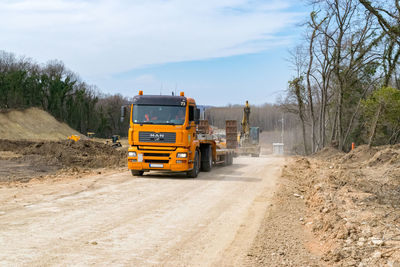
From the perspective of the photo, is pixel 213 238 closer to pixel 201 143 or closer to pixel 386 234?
pixel 386 234

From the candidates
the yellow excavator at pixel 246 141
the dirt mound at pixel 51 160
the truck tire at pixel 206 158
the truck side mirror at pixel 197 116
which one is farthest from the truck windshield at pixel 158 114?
the yellow excavator at pixel 246 141

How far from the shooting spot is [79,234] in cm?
775

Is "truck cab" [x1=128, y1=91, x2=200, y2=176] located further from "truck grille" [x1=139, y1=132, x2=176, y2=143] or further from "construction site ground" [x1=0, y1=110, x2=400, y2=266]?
"construction site ground" [x1=0, y1=110, x2=400, y2=266]

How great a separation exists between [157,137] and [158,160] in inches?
35.4

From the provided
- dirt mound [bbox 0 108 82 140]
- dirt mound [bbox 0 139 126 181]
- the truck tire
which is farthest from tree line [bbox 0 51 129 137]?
the truck tire

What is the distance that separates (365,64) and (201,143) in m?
20.5

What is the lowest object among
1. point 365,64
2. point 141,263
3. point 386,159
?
point 141,263

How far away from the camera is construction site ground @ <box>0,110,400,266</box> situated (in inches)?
259

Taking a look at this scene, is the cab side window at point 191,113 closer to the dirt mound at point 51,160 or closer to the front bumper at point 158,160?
the front bumper at point 158,160

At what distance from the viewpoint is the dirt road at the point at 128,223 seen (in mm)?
6562

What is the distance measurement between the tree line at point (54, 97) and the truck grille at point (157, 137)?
4817 centimetres

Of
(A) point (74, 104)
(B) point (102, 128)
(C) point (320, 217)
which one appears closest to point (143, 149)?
(C) point (320, 217)

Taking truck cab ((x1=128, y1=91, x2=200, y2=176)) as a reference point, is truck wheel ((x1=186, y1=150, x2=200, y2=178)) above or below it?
below

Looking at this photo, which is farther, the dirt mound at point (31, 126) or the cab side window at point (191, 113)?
the dirt mound at point (31, 126)
